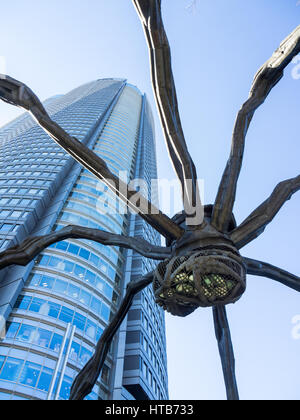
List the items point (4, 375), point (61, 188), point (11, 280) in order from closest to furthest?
1. point (4, 375)
2. point (11, 280)
3. point (61, 188)

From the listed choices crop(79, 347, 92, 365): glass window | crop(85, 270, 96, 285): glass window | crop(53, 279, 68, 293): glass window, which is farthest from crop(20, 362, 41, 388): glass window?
crop(85, 270, 96, 285): glass window

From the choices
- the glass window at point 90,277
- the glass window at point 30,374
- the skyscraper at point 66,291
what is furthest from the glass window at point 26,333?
the glass window at point 90,277

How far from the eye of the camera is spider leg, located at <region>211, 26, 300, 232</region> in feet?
12.0

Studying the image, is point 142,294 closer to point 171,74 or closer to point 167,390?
point 167,390

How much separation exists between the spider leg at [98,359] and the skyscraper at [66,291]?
913 centimetres

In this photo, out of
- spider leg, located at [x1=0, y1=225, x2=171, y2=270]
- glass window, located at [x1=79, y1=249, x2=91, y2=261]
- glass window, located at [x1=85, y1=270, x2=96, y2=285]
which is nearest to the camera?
spider leg, located at [x1=0, y1=225, x2=171, y2=270]

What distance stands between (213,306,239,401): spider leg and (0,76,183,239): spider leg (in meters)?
1.19

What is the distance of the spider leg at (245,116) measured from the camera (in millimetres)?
→ 3645

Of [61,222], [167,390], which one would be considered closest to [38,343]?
[61,222]

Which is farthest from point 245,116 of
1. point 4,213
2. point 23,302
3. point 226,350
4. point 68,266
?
point 4,213

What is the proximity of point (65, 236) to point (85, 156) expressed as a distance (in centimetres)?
101

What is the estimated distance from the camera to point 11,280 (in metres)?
25.7

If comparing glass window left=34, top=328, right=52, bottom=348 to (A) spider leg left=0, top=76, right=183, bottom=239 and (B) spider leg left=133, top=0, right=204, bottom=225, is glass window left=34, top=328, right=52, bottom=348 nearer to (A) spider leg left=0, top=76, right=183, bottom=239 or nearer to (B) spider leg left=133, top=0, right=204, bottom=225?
(A) spider leg left=0, top=76, right=183, bottom=239
